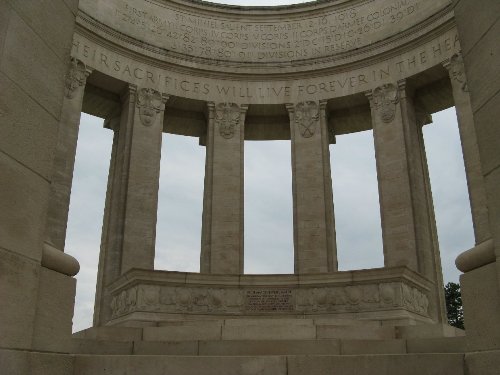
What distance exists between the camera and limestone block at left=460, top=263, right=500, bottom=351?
782 cm

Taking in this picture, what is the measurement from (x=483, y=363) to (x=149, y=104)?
30018 millimetres

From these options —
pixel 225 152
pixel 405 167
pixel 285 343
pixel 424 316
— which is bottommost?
pixel 285 343

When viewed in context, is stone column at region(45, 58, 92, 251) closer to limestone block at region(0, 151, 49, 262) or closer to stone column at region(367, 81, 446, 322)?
stone column at region(367, 81, 446, 322)

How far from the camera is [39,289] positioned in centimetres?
820

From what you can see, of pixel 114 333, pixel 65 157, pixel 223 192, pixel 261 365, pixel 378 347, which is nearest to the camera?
pixel 261 365

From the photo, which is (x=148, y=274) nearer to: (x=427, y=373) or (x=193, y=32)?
(x=427, y=373)

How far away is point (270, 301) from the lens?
24438mm

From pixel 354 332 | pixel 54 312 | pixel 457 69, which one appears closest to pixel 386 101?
pixel 457 69

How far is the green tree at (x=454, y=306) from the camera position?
6111 cm

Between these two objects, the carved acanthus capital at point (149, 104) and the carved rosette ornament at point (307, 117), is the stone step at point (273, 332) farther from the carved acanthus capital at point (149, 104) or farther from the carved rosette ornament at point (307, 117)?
the carved rosette ornament at point (307, 117)

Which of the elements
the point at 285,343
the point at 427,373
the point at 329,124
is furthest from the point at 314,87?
the point at 427,373

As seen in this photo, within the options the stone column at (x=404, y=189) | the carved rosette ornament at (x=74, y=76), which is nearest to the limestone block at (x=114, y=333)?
the stone column at (x=404, y=189)

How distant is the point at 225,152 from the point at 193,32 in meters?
10.1

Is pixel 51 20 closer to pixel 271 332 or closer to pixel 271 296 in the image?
pixel 271 332
